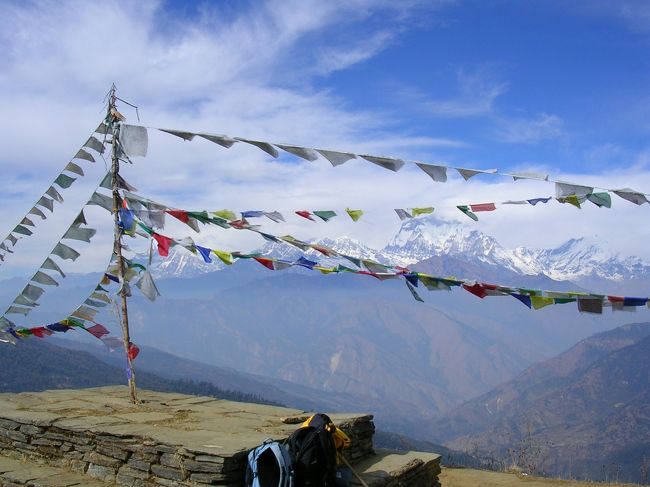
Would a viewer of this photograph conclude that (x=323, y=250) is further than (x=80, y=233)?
No

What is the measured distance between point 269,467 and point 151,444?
181 cm

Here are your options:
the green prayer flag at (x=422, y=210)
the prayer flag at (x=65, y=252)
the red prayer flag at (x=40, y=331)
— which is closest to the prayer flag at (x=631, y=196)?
the green prayer flag at (x=422, y=210)

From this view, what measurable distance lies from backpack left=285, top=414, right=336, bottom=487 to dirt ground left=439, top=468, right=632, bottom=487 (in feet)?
21.2

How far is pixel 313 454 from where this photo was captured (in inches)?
272

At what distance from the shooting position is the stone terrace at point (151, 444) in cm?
734

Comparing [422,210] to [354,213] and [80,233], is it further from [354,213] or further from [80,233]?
[80,233]

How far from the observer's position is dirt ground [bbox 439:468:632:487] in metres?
12.3

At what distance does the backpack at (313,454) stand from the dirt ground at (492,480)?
21.2 ft

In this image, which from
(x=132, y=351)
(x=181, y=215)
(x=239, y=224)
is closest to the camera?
(x=239, y=224)

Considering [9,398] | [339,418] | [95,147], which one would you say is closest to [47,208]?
[95,147]

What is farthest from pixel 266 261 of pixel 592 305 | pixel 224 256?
pixel 592 305

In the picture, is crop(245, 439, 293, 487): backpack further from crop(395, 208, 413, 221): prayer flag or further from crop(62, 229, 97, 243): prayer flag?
crop(62, 229, 97, 243): prayer flag

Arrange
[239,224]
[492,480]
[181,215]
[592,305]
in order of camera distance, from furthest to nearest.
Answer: [492,480]
[181,215]
[239,224]
[592,305]

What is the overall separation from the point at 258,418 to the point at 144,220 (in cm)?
386
